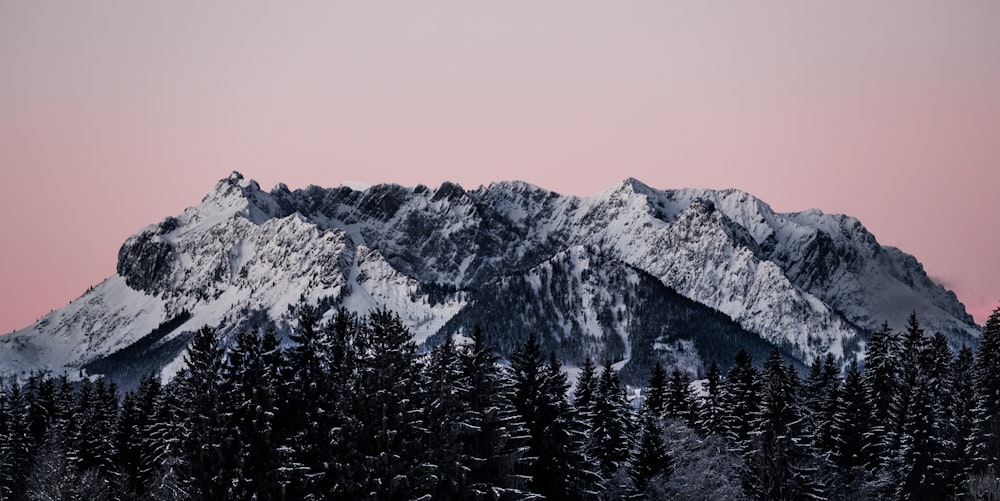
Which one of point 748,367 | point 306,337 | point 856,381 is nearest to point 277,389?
point 306,337

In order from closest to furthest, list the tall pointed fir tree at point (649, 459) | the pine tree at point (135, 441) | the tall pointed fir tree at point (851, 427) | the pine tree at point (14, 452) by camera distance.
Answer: the tall pointed fir tree at point (649, 459) < the pine tree at point (135, 441) < the tall pointed fir tree at point (851, 427) < the pine tree at point (14, 452)

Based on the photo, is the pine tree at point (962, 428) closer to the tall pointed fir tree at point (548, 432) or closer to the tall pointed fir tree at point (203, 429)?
the tall pointed fir tree at point (548, 432)

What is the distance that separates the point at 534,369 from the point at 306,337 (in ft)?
53.9

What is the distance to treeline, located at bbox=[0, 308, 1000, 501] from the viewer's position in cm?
6206

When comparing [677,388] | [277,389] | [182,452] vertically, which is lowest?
[182,452]

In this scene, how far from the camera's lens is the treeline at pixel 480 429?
62.1 metres

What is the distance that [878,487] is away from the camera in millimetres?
87500

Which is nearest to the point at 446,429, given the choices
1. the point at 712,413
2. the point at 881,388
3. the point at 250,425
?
the point at 250,425

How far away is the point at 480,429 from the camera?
221 feet

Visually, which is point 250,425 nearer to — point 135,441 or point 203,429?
point 203,429

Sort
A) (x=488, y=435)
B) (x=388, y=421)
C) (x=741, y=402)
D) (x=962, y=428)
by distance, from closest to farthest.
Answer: (x=388, y=421) < (x=488, y=435) < (x=962, y=428) < (x=741, y=402)

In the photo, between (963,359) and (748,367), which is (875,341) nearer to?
(963,359)

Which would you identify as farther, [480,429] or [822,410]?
[822,410]

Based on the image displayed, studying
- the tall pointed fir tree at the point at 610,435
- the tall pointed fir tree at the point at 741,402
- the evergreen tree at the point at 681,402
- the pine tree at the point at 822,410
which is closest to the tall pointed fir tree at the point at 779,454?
the pine tree at the point at 822,410
